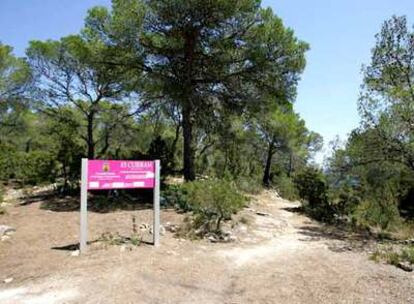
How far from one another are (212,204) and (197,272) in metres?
3.50

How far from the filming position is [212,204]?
10328mm

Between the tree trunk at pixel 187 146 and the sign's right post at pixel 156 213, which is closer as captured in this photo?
A: the sign's right post at pixel 156 213

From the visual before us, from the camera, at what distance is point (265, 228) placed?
11422mm

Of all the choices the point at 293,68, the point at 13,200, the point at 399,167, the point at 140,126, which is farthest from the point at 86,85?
the point at 399,167

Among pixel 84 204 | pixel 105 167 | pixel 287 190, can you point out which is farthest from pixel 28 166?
pixel 287 190

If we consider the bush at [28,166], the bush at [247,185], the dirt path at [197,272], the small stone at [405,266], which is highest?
the bush at [28,166]

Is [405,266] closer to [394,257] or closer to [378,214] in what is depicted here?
[394,257]

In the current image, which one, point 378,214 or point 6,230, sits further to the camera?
point 378,214

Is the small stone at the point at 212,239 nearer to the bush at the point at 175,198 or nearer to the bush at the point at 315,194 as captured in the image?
the bush at the point at 175,198

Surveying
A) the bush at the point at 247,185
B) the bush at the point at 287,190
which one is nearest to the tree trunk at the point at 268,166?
the bush at the point at 287,190

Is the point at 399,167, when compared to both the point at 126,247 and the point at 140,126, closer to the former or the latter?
the point at 126,247

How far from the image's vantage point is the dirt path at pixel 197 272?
229 inches

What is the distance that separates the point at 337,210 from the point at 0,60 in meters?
18.2

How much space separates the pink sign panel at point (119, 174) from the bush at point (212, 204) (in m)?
1.72
